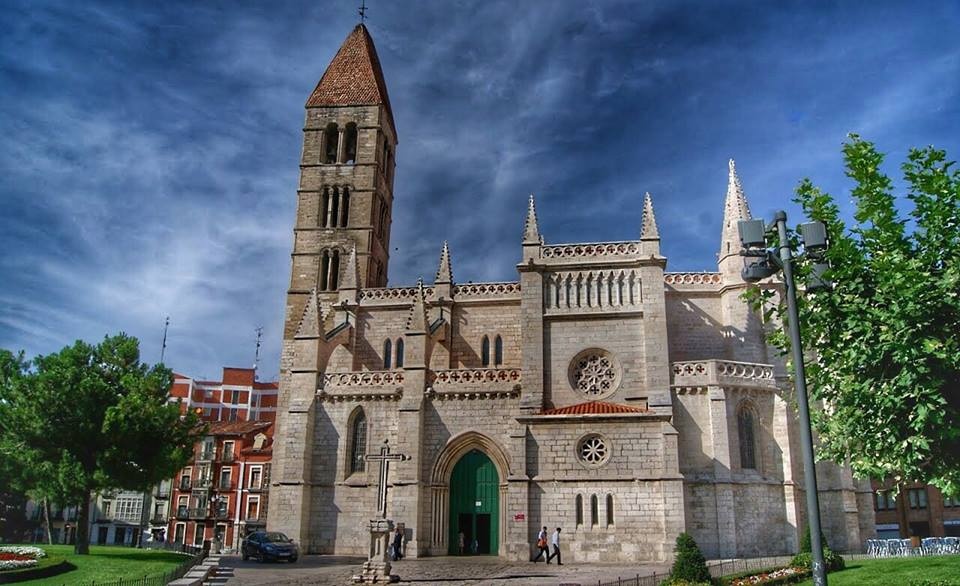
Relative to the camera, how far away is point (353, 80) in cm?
4856

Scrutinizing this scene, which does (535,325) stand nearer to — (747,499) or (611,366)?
(611,366)

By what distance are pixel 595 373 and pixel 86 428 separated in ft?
67.0

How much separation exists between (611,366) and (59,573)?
21.4 m

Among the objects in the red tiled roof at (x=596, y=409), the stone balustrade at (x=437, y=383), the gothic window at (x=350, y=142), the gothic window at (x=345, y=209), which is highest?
the gothic window at (x=350, y=142)

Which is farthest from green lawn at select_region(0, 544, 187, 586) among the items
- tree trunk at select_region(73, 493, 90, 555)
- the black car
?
the black car

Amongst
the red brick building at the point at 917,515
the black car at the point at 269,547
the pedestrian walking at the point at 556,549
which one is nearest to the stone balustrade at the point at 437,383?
the pedestrian walking at the point at 556,549

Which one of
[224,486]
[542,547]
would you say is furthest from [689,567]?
[224,486]

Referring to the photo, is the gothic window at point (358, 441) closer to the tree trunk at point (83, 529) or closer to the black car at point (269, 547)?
the black car at point (269, 547)

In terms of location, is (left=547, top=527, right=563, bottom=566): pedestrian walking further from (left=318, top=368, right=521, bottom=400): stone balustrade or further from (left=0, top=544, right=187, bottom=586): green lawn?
(left=0, top=544, right=187, bottom=586): green lawn

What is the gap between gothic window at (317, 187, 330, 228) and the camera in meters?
44.1

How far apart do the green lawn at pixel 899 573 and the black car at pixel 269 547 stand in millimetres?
18968

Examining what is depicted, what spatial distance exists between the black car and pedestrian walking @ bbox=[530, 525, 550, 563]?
9.55m

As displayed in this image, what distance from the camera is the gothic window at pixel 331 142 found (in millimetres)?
46500

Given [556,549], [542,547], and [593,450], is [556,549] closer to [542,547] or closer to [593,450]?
[542,547]
